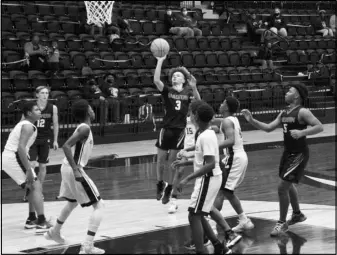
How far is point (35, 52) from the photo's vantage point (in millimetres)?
17875

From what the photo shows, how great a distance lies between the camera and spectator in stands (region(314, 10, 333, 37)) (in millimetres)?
27603

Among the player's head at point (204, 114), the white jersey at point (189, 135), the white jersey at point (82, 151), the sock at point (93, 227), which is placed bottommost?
the sock at point (93, 227)

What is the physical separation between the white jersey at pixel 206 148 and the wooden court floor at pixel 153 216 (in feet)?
2.85

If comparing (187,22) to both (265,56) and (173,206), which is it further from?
(173,206)

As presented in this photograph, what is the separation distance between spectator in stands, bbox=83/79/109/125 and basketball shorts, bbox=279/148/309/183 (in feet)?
30.7

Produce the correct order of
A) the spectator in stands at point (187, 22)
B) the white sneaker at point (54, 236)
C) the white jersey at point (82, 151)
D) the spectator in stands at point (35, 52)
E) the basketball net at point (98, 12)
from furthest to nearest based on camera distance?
1. the spectator in stands at point (187, 22)
2. the basketball net at point (98, 12)
3. the spectator in stands at point (35, 52)
4. the white sneaker at point (54, 236)
5. the white jersey at point (82, 151)

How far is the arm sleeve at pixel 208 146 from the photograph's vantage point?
6559 mm

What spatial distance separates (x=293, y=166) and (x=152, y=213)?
82.3 inches

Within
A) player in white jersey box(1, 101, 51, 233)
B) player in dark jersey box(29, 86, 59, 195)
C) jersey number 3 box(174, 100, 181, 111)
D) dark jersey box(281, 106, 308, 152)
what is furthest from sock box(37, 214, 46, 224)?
dark jersey box(281, 106, 308, 152)

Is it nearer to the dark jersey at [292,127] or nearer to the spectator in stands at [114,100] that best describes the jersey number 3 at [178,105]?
the dark jersey at [292,127]

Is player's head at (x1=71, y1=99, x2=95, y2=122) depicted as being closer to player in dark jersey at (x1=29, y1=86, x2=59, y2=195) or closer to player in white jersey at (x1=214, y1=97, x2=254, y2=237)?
player in white jersey at (x1=214, y1=97, x2=254, y2=237)

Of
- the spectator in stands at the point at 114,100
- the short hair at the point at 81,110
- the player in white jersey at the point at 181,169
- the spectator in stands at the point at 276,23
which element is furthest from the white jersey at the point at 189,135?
the spectator in stands at the point at 276,23

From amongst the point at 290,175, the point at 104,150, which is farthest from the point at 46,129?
the point at 104,150

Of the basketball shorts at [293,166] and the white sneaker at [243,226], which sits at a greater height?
the basketball shorts at [293,166]
